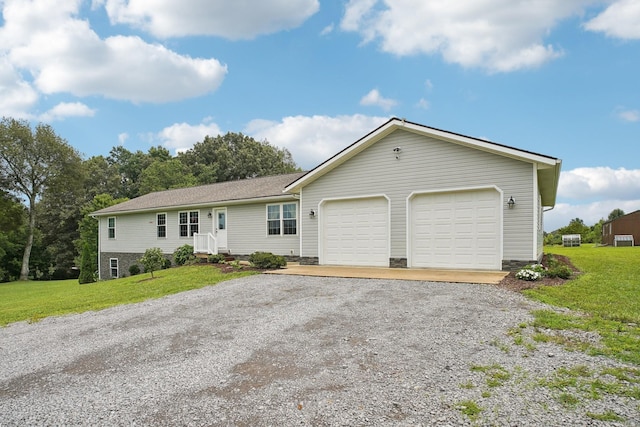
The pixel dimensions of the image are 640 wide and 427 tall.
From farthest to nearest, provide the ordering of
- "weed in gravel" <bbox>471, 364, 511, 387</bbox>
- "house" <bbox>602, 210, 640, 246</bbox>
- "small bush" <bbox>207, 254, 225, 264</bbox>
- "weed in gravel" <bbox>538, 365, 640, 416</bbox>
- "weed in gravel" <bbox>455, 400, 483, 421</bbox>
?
"house" <bbox>602, 210, 640, 246</bbox> < "small bush" <bbox>207, 254, 225, 264</bbox> < "weed in gravel" <bbox>471, 364, 511, 387</bbox> < "weed in gravel" <bbox>538, 365, 640, 416</bbox> < "weed in gravel" <bbox>455, 400, 483, 421</bbox>

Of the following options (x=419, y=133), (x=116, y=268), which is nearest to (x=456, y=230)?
(x=419, y=133)

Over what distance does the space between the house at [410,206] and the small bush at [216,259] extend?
4.14 feet

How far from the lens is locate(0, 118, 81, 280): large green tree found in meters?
30.0

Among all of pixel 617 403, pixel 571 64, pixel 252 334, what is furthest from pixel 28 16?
pixel 571 64

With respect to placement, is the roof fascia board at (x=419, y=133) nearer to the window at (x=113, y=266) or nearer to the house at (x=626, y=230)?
the window at (x=113, y=266)

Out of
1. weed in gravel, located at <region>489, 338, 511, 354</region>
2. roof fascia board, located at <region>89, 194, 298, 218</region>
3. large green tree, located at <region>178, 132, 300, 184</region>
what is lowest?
weed in gravel, located at <region>489, 338, 511, 354</region>

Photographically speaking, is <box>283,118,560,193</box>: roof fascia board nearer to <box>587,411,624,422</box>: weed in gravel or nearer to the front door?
the front door

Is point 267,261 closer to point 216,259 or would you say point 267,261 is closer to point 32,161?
point 216,259

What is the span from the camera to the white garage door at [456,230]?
1094cm

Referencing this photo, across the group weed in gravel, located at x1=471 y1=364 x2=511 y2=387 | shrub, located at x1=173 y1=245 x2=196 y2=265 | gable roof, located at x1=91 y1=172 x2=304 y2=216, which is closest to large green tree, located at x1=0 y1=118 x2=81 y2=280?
gable roof, located at x1=91 y1=172 x2=304 y2=216

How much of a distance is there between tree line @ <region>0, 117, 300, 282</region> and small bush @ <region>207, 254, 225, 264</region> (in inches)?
467

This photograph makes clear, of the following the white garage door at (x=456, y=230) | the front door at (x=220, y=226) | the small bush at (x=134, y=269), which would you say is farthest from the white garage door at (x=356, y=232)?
the small bush at (x=134, y=269)

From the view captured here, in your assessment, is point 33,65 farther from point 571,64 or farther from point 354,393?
point 571,64

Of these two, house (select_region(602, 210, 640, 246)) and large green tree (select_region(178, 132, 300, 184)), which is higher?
large green tree (select_region(178, 132, 300, 184))
